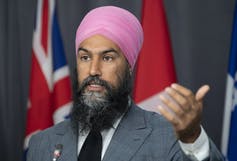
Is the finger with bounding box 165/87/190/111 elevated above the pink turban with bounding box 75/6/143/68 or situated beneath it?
elevated above

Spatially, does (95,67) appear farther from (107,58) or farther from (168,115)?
(168,115)

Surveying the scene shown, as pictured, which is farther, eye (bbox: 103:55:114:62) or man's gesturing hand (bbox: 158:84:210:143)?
eye (bbox: 103:55:114:62)

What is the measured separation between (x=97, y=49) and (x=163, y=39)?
3.85 feet

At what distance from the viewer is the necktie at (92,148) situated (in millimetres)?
1742

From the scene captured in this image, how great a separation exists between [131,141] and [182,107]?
1.87 ft

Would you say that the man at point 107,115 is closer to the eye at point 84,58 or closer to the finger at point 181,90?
the eye at point 84,58

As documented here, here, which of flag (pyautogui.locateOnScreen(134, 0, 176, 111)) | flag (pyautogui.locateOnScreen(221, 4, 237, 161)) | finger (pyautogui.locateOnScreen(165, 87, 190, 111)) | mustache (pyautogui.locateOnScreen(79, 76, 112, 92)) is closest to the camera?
finger (pyautogui.locateOnScreen(165, 87, 190, 111))

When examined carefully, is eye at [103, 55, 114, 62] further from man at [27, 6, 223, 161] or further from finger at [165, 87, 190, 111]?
finger at [165, 87, 190, 111]

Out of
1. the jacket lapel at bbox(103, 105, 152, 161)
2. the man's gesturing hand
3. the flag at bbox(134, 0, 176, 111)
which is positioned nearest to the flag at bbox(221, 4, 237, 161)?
the flag at bbox(134, 0, 176, 111)

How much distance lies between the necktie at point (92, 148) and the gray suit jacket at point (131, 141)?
0.03m

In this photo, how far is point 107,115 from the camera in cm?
186

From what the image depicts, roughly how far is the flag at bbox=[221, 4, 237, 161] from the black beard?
3.41ft

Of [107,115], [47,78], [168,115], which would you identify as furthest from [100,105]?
[47,78]

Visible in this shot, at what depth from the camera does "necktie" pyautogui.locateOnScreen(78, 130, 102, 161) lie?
5.71 feet
